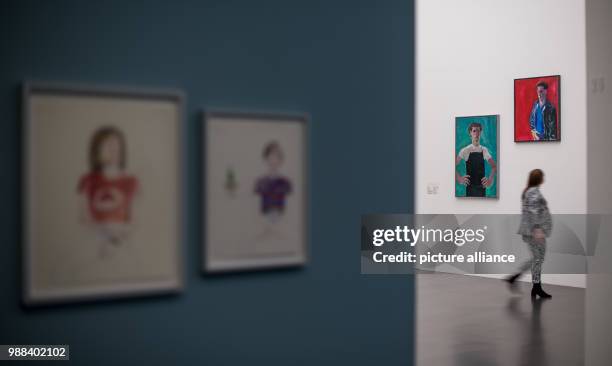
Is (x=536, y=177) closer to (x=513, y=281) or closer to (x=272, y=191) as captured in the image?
(x=513, y=281)

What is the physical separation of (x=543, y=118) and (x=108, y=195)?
9.47 meters

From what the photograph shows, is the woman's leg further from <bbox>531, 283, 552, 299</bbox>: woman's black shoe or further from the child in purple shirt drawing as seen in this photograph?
the child in purple shirt drawing

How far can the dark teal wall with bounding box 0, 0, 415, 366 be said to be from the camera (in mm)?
2514

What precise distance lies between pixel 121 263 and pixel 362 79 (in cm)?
136

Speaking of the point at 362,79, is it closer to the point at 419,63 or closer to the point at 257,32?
the point at 257,32

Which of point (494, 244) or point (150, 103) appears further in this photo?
point (494, 244)

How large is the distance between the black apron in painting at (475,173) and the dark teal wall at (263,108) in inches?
341

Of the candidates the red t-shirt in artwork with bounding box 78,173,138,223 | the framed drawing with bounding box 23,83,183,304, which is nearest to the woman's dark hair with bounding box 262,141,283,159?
the framed drawing with bounding box 23,83,183,304

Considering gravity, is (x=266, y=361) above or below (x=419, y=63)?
below

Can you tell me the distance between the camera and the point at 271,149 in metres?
2.93

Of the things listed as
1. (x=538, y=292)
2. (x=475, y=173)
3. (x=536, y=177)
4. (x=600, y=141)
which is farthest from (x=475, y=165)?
(x=600, y=141)

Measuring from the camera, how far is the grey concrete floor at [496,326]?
21.1 feet

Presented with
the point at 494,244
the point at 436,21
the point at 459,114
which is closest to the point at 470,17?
the point at 436,21

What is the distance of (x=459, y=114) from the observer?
12.2 m
